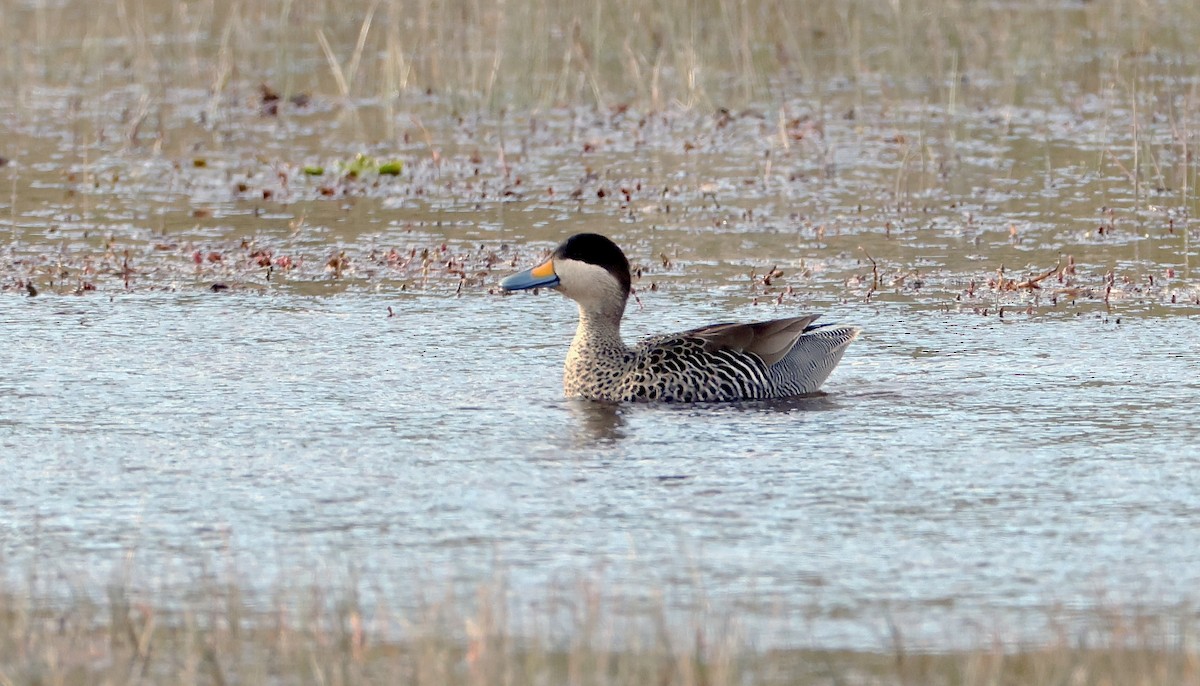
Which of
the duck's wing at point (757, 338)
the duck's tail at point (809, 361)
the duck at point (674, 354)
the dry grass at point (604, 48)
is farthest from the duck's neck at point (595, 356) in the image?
the dry grass at point (604, 48)

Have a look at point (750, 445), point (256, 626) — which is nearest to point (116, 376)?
point (750, 445)

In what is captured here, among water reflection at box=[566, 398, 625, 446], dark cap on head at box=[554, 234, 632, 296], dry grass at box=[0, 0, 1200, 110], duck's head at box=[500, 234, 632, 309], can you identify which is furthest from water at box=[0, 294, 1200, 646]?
dry grass at box=[0, 0, 1200, 110]

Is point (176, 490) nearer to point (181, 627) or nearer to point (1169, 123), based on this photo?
point (181, 627)

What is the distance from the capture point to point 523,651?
5.89 metres

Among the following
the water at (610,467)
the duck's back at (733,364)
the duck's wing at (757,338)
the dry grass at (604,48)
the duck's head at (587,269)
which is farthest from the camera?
the dry grass at (604,48)

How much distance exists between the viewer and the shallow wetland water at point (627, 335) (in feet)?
22.4

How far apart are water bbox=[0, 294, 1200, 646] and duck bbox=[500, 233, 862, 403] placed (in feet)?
0.55

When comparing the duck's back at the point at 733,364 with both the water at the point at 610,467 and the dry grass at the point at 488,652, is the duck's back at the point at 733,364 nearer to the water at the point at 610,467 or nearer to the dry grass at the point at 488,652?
the water at the point at 610,467

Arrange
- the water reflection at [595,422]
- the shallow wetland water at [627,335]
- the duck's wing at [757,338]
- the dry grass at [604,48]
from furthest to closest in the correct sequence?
the dry grass at [604,48] → the duck's wing at [757,338] → the water reflection at [595,422] → the shallow wetland water at [627,335]

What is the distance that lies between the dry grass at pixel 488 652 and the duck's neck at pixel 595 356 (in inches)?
136

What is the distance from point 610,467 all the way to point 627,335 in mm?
3138

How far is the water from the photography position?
21.8 ft

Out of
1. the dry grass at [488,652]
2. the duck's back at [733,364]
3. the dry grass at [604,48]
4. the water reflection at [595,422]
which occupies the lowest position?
the dry grass at [488,652]

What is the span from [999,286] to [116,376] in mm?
5190
